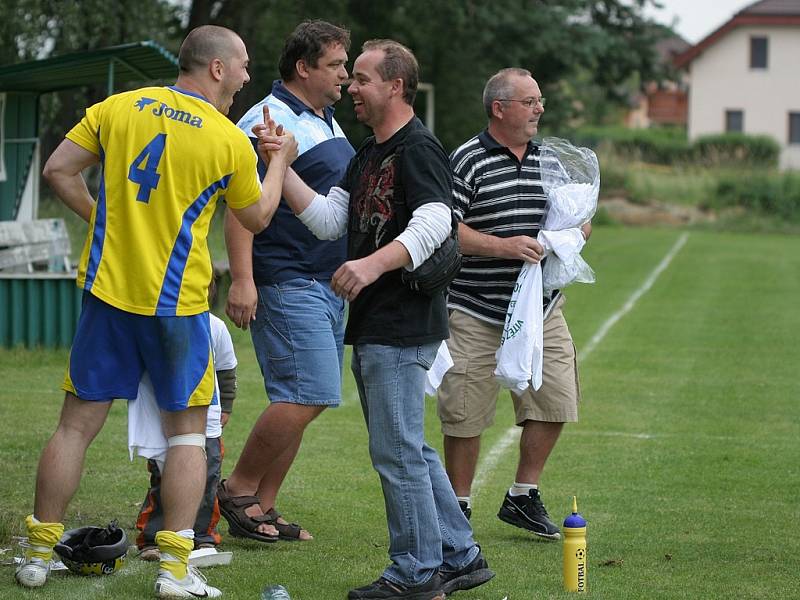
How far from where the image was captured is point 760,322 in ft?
54.7

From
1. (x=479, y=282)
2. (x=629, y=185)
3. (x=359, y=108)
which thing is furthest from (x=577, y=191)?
(x=629, y=185)

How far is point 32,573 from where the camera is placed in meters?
4.94

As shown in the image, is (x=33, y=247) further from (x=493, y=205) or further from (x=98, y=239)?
(x=98, y=239)

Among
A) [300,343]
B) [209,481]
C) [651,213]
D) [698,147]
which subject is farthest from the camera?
[698,147]

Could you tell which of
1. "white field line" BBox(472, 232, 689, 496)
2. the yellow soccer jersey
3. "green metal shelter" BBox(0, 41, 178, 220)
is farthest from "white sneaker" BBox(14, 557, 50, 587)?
"green metal shelter" BBox(0, 41, 178, 220)

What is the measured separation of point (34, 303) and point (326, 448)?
4.88 meters

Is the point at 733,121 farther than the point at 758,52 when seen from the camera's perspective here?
Yes

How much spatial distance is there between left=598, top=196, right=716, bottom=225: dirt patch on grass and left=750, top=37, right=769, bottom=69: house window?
24.7 metres

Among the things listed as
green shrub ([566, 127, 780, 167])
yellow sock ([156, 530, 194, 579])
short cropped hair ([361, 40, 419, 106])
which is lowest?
yellow sock ([156, 530, 194, 579])

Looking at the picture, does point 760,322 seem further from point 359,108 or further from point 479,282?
point 359,108

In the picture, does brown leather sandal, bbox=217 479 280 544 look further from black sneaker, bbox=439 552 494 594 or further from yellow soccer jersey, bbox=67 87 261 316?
yellow soccer jersey, bbox=67 87 261 316

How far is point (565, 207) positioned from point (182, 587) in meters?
2.56

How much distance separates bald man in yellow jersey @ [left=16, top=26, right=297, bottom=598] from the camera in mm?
4844

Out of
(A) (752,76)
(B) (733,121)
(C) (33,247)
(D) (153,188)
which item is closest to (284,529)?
(D) (153,188)
